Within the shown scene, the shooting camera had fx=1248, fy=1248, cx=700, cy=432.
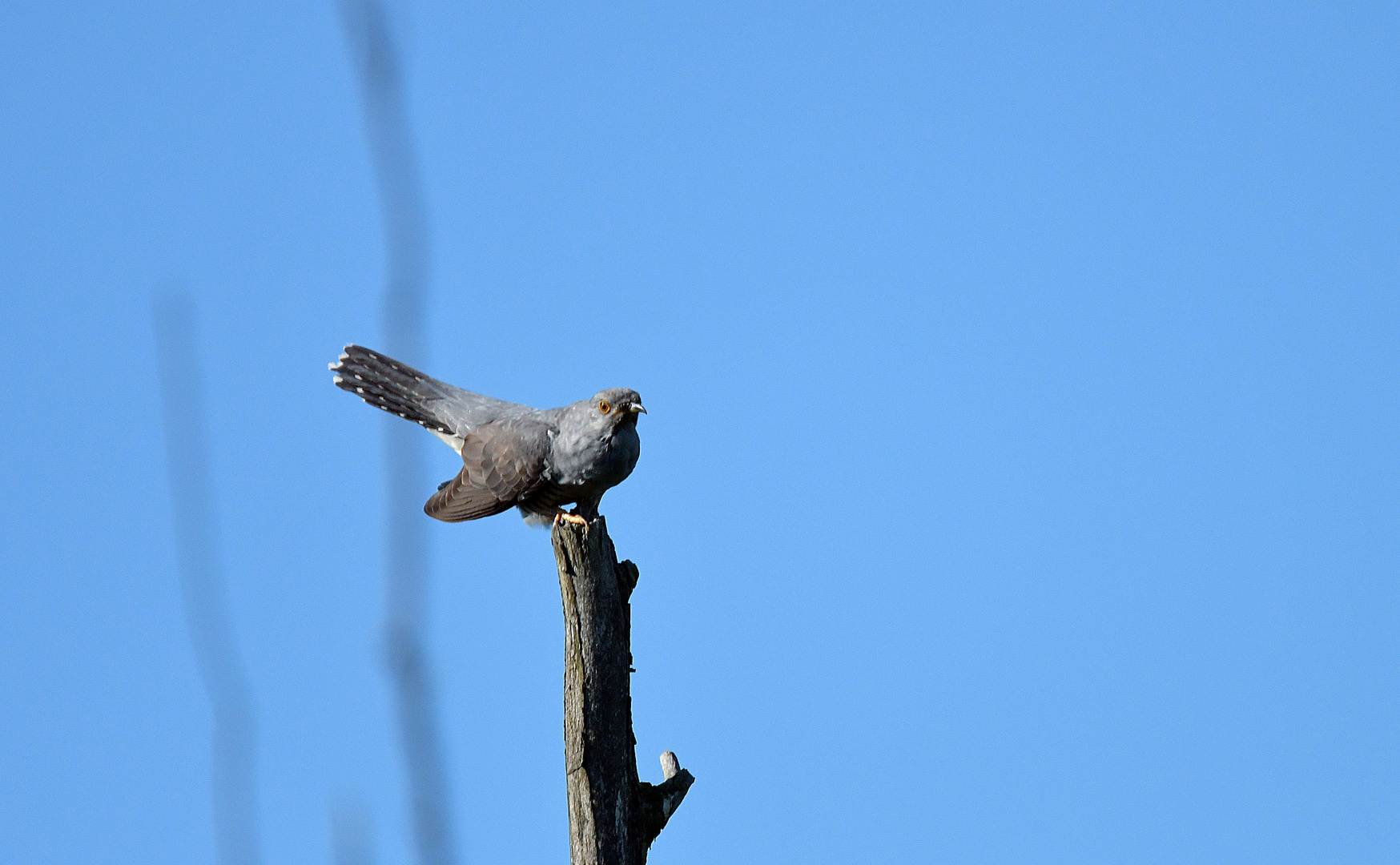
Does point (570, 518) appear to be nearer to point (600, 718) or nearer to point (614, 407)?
point (614, 407)

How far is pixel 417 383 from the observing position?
7.13 meters

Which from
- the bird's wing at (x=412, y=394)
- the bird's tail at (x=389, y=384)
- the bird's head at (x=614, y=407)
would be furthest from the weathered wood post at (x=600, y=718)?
the bird's tail at (x=389, y=384)

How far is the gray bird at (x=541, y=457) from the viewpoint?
18.8 ft

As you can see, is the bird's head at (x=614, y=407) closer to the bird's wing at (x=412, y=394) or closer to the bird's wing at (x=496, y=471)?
the bird's wing at (x=496, y=471)

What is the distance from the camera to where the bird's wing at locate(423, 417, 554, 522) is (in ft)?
19.5

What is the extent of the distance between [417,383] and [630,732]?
297cm

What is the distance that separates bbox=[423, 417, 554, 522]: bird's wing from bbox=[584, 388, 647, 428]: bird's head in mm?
338

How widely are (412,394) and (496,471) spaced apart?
137cm

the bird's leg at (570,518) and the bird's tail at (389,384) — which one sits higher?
the bird's tail at (389,384)

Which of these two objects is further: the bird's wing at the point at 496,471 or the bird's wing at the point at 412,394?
the bird's wing at the point at 412,394

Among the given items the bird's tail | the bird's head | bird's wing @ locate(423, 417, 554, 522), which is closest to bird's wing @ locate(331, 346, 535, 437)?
the bird's tail

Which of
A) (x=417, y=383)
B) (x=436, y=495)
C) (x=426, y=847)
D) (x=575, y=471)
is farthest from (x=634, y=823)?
(x=426, y=847)

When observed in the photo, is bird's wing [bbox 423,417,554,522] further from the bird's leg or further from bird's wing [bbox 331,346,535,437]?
bird's wing [bbox 331,346,535,437]

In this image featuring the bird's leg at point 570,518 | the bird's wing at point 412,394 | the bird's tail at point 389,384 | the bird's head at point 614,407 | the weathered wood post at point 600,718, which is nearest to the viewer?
the weathered wood post at point 600,718
